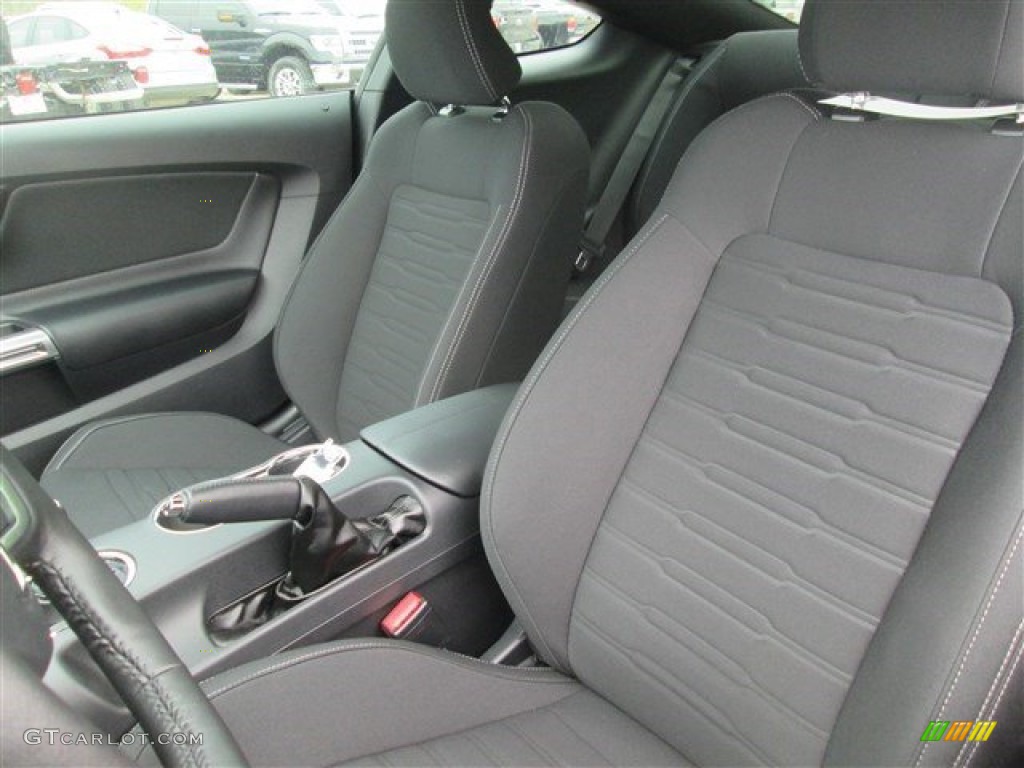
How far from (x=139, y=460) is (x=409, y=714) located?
2.71 feet

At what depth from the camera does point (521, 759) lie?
104 cm

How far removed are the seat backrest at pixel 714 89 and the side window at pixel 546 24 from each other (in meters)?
0.34

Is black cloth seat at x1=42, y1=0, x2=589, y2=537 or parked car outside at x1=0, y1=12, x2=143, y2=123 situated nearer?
black cloth seat at x1=42, y1=0, x2=589, y2=537

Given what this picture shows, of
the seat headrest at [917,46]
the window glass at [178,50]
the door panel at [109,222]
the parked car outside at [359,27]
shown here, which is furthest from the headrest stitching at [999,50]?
the door panel at [109,222]

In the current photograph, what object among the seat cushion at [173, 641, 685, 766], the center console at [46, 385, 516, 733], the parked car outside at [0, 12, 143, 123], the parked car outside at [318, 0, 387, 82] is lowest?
the seat cushion at [173, 641, 685, 766]

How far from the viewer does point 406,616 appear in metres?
1.18

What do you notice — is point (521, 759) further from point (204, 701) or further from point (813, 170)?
point (813, 170)

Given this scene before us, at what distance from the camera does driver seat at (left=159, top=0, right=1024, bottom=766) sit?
32.7 inches

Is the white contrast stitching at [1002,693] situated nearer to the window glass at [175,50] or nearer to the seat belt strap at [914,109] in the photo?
the seat belt strap at [914,109]

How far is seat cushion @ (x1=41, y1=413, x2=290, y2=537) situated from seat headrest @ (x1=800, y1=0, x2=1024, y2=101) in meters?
1.18

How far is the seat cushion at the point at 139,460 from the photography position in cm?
148

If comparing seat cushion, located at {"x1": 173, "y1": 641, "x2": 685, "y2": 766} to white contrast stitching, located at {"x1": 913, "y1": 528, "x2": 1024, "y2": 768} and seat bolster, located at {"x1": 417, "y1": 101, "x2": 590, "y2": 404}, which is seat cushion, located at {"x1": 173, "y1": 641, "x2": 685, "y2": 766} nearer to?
white contrast stitching, located at {"x1": 913, "y1": 528, "x2": 1024, "y2": 768}

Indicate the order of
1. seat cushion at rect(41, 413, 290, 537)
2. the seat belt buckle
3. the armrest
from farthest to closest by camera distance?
the seat belt buckle
seat cushion at rect(41, 413, 290, 537)
the armrest

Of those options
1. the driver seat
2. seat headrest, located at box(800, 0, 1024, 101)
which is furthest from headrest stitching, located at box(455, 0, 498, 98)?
seat headrest, located at box(800, 0, 1024, 101)
